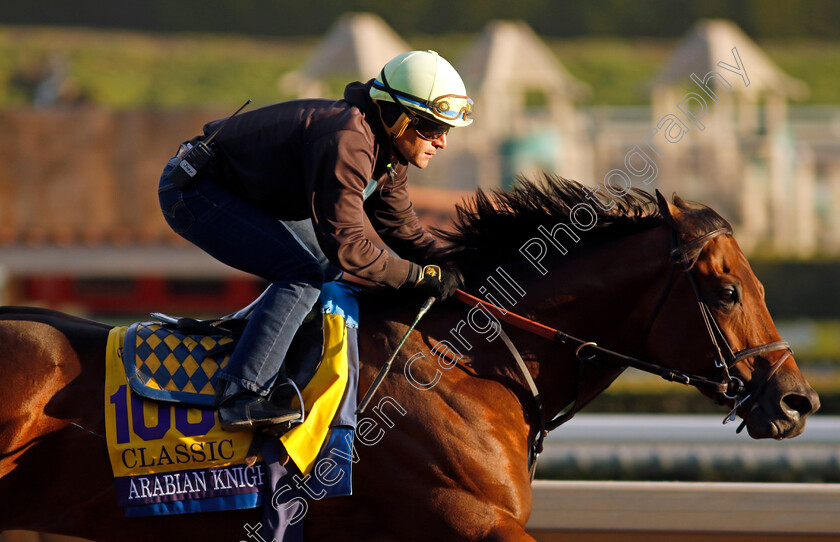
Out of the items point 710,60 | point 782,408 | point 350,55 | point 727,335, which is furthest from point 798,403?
point 710,60

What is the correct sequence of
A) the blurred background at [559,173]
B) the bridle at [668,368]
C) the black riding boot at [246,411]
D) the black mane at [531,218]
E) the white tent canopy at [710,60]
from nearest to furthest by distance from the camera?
the black riding boot at [246,411], the bridle at [668,368], the black mane at [531,218], the blurred background at [559,173], the white tent canopy at [710,60]

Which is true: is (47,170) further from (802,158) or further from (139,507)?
(802,158)

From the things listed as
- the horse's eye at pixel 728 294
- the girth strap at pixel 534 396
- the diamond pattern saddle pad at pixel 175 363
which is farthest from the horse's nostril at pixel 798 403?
the diamond pattern saddle pad at pixel 175 363

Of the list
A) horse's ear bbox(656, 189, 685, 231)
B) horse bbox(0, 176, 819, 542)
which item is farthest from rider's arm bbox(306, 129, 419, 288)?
horse's ear bbox(656, 189, 685, 231)

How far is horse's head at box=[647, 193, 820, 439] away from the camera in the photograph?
2.76m

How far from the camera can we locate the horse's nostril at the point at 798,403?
2762 mm

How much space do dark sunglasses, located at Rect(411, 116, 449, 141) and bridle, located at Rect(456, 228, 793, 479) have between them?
50cm

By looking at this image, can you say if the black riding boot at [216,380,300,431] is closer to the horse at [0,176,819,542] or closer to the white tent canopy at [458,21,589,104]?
the horse at [0,176,819,542]

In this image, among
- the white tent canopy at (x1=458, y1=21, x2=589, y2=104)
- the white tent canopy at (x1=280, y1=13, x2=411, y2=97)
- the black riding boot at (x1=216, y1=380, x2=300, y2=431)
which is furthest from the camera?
the white tent canopy at (x1=458, y1=21, x2=589, y2=104)

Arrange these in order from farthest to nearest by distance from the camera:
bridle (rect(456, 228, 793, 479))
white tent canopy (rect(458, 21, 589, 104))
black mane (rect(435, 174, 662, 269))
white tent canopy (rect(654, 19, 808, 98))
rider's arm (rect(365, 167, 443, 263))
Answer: white tent canopy (rect(458, 21, 589, 104)), white tent canopy (rect(654, 19, 808, 98)), rider's arm (rect(365, 167, 443, 263)), black mane (rect(435, 174, 662, 269)), bridle (rect(456, 228, 793, 479))

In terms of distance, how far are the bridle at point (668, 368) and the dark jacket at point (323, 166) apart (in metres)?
0.41

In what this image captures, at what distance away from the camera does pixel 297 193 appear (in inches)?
116

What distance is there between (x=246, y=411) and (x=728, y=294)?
1457mm

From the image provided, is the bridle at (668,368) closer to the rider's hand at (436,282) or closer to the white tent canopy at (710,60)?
the rider's hand at (436,282)
